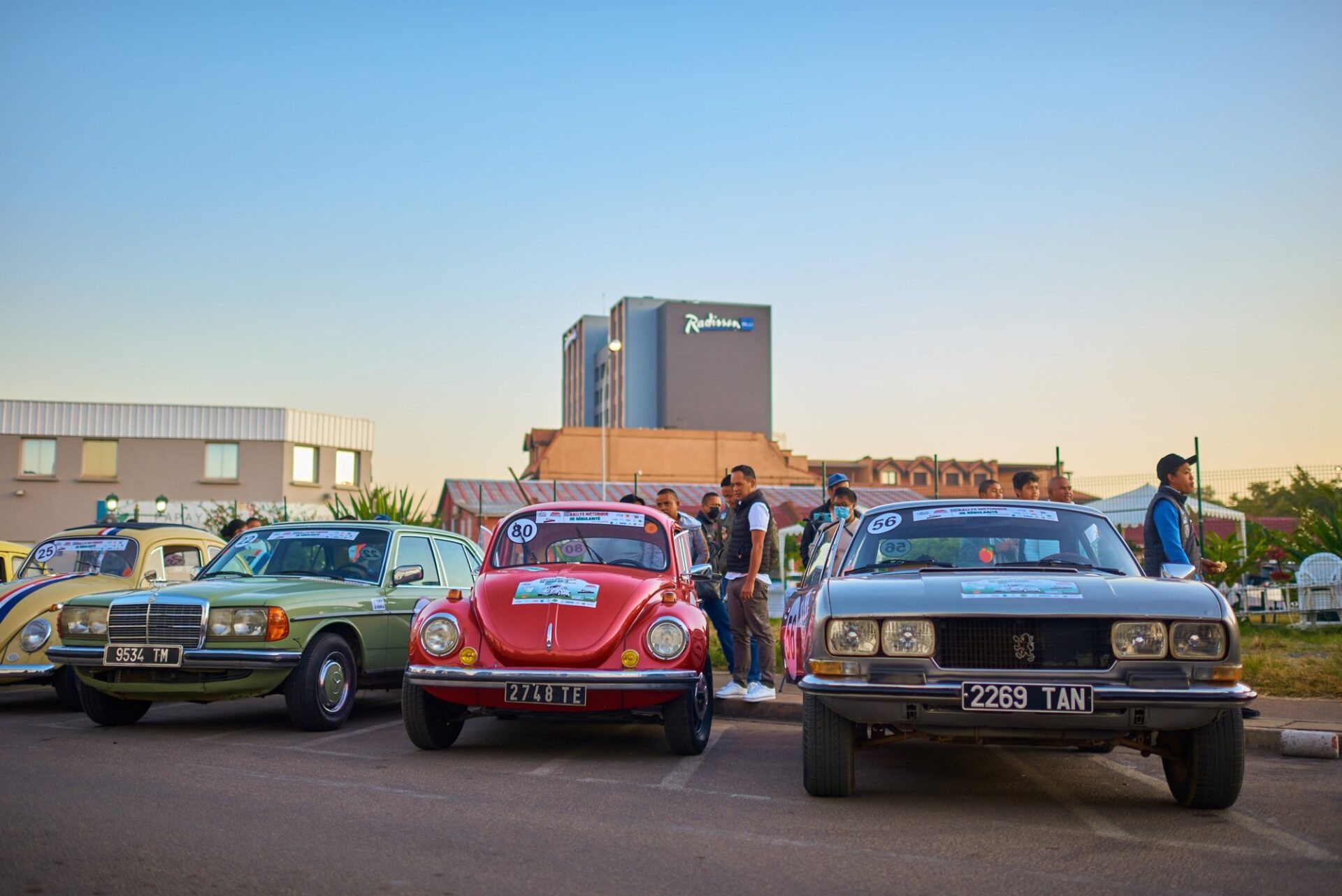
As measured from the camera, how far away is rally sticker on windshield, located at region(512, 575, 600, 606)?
24.6ft

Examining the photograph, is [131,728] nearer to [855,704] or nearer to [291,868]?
[291,868]

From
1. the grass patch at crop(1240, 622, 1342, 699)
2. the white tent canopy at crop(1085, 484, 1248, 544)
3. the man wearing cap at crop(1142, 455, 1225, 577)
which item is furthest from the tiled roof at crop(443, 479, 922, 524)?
the man wearing cap at crop(1142, 455, 1225, 577)

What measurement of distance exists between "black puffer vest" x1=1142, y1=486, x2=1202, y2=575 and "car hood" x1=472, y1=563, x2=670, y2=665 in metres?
3.42

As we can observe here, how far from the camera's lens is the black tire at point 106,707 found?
8.94 meters

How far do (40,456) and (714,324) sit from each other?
55235 mm

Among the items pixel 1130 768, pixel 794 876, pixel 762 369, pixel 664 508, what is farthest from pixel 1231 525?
pixel 762 369

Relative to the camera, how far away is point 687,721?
7.43 m

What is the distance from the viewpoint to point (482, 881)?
4.38 meters

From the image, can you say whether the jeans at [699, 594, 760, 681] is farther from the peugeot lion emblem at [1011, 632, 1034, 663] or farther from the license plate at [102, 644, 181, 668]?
the peugeot lion emblem at [1011, 632, 1034, 663]

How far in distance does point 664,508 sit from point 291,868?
7.33 metres

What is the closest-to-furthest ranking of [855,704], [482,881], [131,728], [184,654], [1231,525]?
1. [482,881]
2. [855,704]
3. [184,654]
4. [131,728]
5. [1231,525]

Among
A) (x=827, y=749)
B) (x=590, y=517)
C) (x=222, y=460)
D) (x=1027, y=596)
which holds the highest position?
(x=222, y=460)

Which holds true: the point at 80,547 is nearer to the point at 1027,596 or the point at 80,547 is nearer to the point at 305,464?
the point at 1027,596

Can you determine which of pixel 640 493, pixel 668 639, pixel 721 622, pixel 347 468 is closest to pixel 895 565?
pixel 668 639
